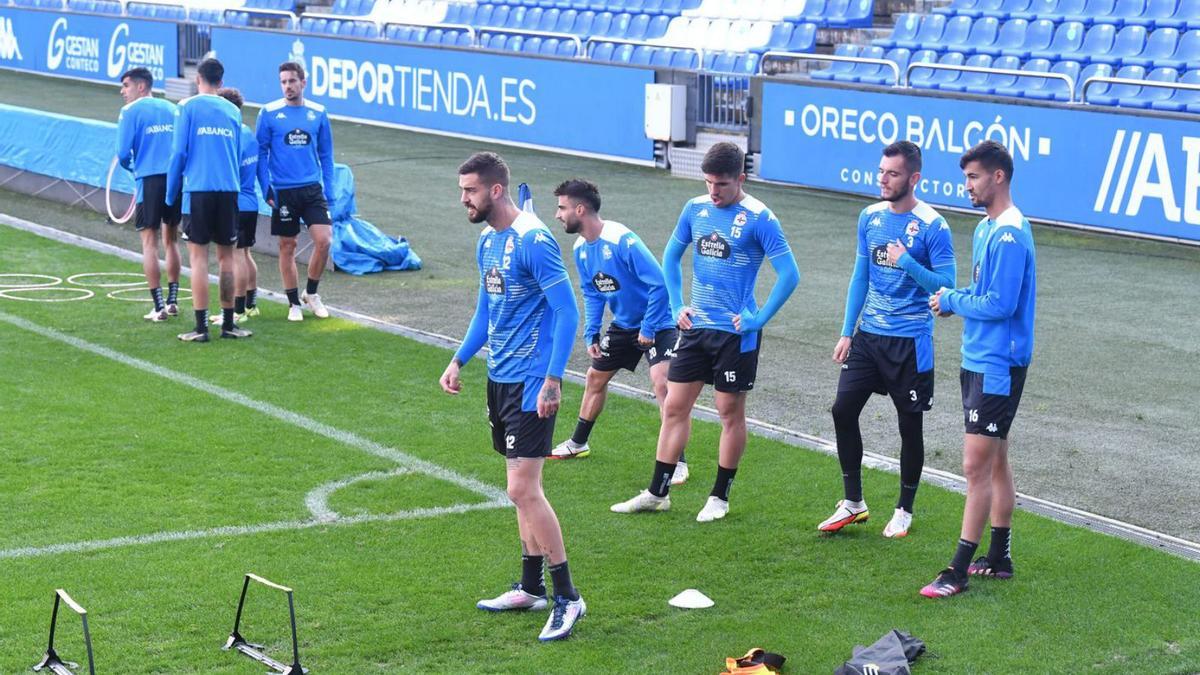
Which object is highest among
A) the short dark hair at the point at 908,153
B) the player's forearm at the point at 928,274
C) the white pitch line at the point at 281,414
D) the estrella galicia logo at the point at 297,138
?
the short dark hair at the point at 908,153

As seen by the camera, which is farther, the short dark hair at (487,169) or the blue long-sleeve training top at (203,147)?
the blue long-sleeve training top at (203,147)

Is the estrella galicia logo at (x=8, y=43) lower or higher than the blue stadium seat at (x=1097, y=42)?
lower

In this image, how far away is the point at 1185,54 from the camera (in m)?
19.8

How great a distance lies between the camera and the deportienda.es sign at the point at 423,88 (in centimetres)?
2594

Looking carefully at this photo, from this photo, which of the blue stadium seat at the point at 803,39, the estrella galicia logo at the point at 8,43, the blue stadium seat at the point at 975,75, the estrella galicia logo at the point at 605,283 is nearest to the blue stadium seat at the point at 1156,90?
the blue stadium seat at the point at 975,75

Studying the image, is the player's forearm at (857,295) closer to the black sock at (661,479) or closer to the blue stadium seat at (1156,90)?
the black sock at (661,479)

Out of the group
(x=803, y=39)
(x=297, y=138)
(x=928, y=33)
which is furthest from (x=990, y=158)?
(x=803, y=39)

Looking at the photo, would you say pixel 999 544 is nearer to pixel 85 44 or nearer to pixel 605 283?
pixel 605 283

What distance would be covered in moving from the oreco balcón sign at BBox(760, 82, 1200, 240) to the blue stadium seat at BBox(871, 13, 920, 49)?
2632 millimetres

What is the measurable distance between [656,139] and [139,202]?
1143cm

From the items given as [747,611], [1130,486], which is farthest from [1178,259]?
[747,611]

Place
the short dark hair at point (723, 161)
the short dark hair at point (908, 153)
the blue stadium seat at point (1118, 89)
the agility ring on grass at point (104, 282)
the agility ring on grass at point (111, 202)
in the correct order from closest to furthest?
1. the short dark hair at point (908, 153)
2. the short dark hair at point (723, 161)
3. the agility ring on grass at point (104, 282)
4. the agility ring on grass at point (111, 202)
5. the blue stadium seat at point (1118, 89)

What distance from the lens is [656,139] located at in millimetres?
23781

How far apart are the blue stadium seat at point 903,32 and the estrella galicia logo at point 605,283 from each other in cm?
1522
